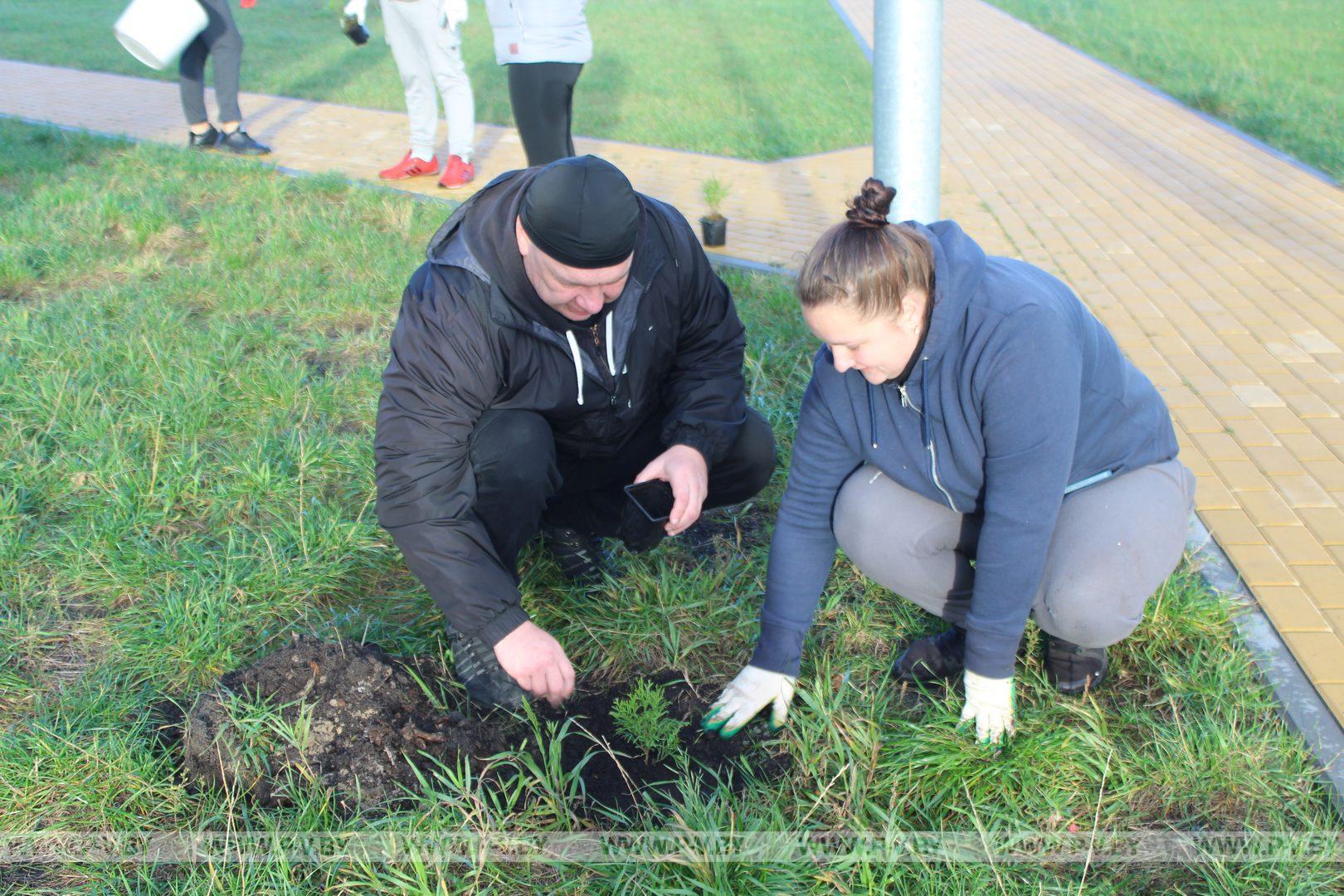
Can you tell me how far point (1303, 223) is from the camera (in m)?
5.66

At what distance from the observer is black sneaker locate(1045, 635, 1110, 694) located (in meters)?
2.47

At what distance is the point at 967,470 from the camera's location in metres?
2.30

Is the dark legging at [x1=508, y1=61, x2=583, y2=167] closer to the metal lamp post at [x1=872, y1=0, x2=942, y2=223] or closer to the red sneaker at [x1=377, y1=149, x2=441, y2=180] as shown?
the red sneaker at [x1=377, y1=149, x2=441, y2=180]

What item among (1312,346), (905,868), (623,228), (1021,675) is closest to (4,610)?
(623,228)

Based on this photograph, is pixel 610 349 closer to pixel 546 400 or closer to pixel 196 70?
pixel 546 400

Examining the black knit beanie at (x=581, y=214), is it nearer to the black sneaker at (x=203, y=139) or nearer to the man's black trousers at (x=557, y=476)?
the man's black trousers at (x=557, y=476)

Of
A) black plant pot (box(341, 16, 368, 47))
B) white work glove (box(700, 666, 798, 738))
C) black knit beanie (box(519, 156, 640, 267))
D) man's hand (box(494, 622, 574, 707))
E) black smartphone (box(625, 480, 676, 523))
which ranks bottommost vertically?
white work glove (box(700, 666, 798, 738))

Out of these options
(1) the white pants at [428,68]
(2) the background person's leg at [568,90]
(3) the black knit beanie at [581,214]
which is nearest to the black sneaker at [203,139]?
(1) the white pants at [428,68]

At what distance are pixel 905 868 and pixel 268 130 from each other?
7.78 metres

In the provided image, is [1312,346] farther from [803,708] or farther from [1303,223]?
[803,708]

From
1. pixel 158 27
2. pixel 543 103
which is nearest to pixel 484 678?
pixel 543 103

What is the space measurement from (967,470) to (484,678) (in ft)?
4.02

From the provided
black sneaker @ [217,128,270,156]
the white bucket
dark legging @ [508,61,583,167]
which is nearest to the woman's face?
dark legging @ [508,61,583,167]

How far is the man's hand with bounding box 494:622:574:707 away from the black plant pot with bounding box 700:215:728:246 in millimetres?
3561
